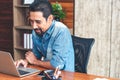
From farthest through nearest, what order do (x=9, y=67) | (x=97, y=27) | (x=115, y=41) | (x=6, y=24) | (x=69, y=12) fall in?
1. (x=6, y=24)
2. (x=69, y=12)
3. (x=97, y=27)
4. (x=115, y=41)
5. (x=9, y=67)

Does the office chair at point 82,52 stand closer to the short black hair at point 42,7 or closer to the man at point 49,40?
the man at point 49,40

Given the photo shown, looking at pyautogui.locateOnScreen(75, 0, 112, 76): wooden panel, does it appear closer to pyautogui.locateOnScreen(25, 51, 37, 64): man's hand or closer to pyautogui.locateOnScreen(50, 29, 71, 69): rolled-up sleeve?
pyautogui.locateOnScreen(50, 29, 71, 69): rolled-up sleeve

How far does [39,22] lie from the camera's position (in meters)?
2.47

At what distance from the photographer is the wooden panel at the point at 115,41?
158 inches

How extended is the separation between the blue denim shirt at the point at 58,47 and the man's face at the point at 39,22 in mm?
49

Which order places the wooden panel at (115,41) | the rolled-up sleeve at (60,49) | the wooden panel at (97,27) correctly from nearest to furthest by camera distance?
the rolled-up sleeve at (60,49) < the wooden panel at (115,41) < the wooden panel at (97,27)

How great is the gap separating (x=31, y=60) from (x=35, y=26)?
14.2 inches

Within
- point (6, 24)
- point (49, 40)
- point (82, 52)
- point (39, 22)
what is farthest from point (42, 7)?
point (6, 24)

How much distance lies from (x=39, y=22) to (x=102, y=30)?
1911 mm

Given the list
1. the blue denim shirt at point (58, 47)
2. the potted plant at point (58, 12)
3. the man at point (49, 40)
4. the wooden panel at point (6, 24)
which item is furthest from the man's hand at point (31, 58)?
the wooden panel at point (6, 24)

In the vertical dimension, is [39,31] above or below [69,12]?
below

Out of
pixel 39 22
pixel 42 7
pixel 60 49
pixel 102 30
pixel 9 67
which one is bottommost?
pixel 9 67

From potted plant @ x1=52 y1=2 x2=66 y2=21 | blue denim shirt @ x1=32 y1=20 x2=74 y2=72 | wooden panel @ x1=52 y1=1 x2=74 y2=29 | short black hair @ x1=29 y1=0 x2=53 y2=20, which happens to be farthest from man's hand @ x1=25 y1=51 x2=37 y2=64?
wooden panel @ x1=52 y1=1 x2=74 y2=29

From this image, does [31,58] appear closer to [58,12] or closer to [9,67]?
[9,67]
